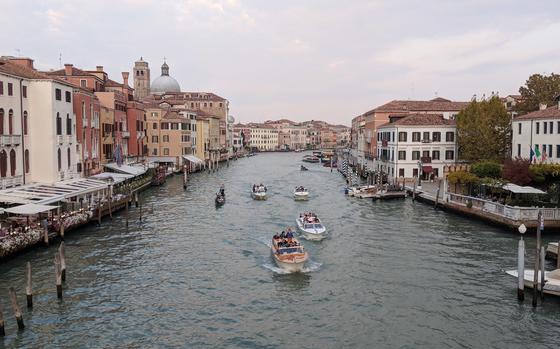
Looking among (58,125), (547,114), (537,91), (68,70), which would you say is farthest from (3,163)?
(537,91)

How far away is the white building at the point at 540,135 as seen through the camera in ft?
132

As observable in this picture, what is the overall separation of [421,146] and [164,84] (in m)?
99.5

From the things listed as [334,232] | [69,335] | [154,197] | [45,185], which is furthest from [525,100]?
[69,335]

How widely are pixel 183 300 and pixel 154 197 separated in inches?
1221

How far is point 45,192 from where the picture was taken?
3122cm

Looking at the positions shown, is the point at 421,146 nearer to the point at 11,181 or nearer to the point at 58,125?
the point at 58,125

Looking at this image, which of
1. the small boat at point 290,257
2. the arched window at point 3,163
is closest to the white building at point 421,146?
the small boat at point 290,257

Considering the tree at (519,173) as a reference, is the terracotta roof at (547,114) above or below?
above

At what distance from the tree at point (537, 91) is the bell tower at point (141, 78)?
100 metres

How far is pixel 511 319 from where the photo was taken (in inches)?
717

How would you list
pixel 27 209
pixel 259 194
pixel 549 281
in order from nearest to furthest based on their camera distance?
pixel 549 281, pixel 27 209, pixel 259 194

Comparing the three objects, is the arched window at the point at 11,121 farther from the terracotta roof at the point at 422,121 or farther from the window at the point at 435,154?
the window at the point at 435,154

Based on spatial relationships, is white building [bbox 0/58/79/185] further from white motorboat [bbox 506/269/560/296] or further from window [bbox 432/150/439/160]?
window [bbox 432/150/439/160]

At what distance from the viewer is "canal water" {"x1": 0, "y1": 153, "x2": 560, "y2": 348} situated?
17.0 metres
